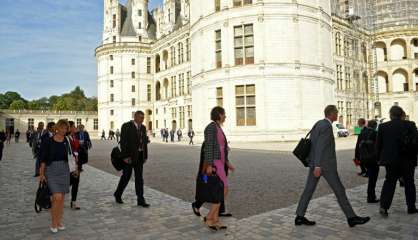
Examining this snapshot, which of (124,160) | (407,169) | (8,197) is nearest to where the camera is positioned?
(407,169)

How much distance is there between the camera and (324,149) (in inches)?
226

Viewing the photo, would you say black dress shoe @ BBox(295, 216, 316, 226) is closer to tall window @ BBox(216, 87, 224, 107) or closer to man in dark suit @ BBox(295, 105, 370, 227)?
man in dark suit @ BBox(295, 105, 370, 227)

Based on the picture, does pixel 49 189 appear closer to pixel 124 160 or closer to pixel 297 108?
pixel 124 160

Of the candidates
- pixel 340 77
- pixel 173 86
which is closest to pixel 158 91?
pixel 173 86

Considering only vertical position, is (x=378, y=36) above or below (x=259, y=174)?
above

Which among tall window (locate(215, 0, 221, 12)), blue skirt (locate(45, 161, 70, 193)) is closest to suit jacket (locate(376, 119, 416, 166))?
blue skirt (locate(45, 161, 70, 193))

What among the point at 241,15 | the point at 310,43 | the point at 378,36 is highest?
the point at 378,36

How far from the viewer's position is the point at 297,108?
2948 cm

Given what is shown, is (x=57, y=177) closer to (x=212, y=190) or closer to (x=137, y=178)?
(x=137, y=178)

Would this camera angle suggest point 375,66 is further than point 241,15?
Yes

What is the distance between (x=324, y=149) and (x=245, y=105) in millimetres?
24139

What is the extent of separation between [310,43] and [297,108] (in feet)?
18.2

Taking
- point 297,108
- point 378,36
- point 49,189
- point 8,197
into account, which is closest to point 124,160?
point 49,189

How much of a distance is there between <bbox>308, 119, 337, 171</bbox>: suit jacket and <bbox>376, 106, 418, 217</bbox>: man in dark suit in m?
1.33
